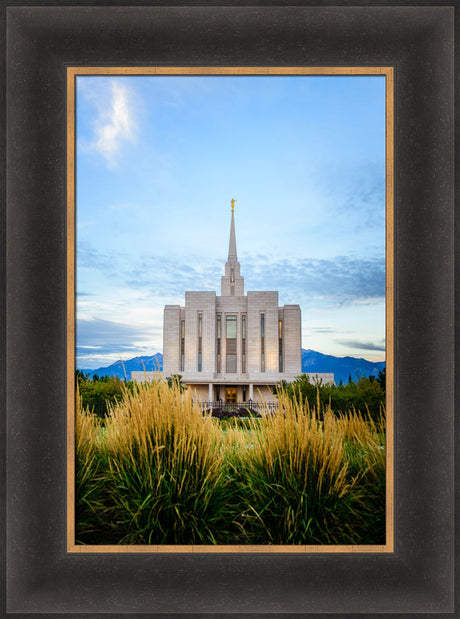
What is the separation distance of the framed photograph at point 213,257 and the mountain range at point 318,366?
7cm

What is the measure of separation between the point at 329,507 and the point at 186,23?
2596 millimetres

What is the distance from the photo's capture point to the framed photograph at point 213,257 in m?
1.83

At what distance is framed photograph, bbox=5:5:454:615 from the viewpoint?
183 cm

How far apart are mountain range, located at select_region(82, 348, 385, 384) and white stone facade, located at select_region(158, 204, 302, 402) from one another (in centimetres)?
7

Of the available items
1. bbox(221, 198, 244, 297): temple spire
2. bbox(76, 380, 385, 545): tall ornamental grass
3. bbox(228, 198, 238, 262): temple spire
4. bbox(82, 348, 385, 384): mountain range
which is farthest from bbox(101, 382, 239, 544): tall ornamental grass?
bbox(228, 198, 238, 262): temple spire

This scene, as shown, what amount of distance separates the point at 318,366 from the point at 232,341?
53 centimetres

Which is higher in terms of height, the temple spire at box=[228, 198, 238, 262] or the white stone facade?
the temple spire at box=[228, 198, 238, 262]

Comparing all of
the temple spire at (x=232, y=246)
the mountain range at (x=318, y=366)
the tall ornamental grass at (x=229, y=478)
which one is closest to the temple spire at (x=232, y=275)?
the temple spire at (x=232, y=246)

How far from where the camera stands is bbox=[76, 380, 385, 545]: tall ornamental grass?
1873mm

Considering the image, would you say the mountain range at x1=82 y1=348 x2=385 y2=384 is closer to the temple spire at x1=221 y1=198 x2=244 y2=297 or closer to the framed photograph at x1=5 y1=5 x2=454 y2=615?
the framed photograph at x1=5 y1=5 x2=454 y2=615

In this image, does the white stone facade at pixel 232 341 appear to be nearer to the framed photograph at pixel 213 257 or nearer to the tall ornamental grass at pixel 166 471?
the framed photograph at pixel 213 257

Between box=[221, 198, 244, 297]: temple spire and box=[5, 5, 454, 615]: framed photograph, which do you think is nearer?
box=[5, 5, 454, 615]: framed photograph

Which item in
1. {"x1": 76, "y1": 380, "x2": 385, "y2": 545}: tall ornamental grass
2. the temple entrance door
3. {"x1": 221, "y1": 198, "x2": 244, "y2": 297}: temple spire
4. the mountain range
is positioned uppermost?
{"x1": 221, "y1": 198, "x2": 244, "y2": 297}: temple spire
